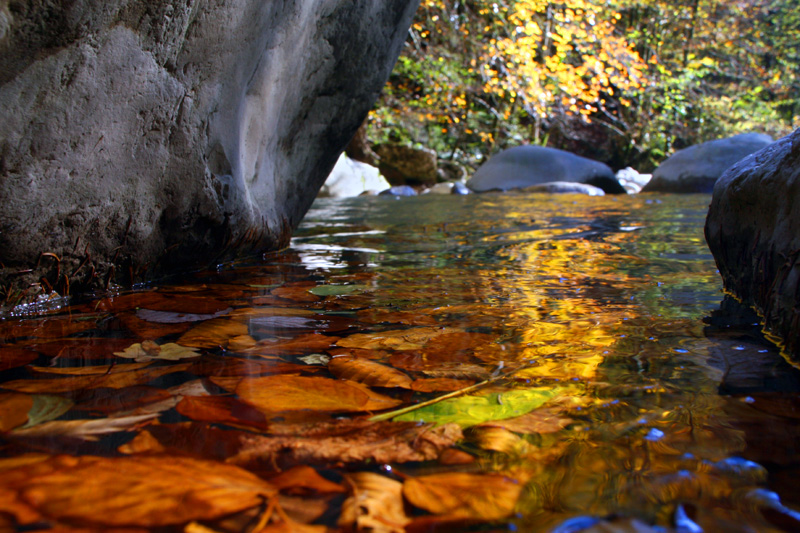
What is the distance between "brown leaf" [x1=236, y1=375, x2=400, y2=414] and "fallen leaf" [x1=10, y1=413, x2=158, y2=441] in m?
0.18

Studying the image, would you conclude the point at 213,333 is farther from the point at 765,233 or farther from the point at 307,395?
the point at 765,233

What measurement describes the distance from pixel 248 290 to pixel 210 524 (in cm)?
153

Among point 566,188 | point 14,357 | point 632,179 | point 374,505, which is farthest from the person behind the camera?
point 632,179

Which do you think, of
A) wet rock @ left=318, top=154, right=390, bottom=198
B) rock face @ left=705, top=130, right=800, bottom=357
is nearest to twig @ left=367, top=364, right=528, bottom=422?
rock face @ left=705, top=130, right=800, bottom=357

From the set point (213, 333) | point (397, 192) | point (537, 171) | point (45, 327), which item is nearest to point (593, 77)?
point (537, 171)

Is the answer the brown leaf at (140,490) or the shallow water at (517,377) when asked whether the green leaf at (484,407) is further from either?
the brown leaf at (140,490)

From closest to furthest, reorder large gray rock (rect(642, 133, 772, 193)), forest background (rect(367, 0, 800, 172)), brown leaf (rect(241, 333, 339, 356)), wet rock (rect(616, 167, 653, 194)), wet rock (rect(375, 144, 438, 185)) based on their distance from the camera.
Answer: brown leaf (rect(241, 333, 339, 356)) → large gray rock (rect(642, 133, 772, 193)) → wet rock (rect(616, 167, 653, 194)) → forest background (rect(367, 0, 800, 172)) → wet rock (rect(375, 144, 438, 185))

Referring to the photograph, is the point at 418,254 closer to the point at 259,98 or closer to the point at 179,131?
the point at 259,98

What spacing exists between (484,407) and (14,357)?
1.00m

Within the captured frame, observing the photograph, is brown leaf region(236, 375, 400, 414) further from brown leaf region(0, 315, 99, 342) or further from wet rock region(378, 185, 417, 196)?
wet rock region(378, 185, 417, 196)

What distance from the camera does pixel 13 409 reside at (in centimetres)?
92

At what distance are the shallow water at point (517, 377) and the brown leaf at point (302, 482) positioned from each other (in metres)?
0.02

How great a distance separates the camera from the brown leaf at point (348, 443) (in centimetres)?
78

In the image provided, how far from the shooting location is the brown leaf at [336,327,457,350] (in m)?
1.33
